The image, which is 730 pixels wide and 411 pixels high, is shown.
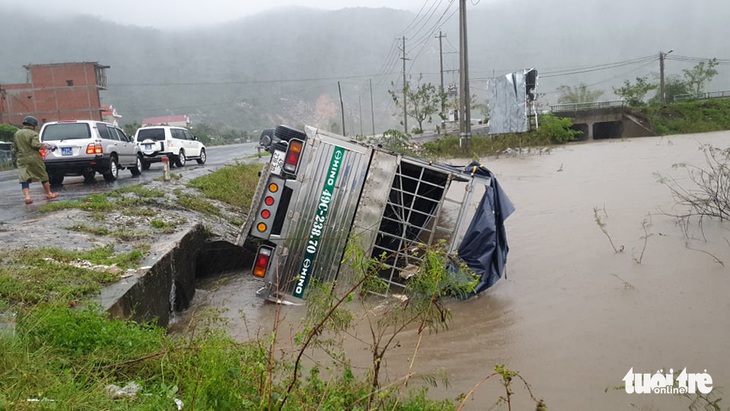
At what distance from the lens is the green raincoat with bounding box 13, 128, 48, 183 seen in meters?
9.94

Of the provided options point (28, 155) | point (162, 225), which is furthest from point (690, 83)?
point (28, 155)

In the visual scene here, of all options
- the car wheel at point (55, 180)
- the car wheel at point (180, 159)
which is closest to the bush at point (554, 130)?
the car wheel at point (180, 159)

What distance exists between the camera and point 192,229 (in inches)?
330

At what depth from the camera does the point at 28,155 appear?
10.0 metres

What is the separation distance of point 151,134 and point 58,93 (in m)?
31.6

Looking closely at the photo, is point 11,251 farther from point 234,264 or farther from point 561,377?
point 561,377

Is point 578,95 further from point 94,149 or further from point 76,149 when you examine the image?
point 76,149

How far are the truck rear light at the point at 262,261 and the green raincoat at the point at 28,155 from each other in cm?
588

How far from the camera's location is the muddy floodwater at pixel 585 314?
4.78m

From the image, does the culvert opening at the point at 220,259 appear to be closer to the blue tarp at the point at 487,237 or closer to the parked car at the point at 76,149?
the blue tarp at the point at 487,237

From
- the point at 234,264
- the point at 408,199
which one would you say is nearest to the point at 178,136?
the point at 234,264

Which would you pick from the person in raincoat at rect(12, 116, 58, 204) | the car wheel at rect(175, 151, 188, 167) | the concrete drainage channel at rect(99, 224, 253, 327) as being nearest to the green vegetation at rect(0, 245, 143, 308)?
the concrete drainage channel at rect(99, 224, 253, 327)

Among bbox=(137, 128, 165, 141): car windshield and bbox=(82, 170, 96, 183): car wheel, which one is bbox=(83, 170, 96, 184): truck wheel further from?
bbox=(137, 128, 165, 141): car windshield

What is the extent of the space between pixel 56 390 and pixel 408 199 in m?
5.20
